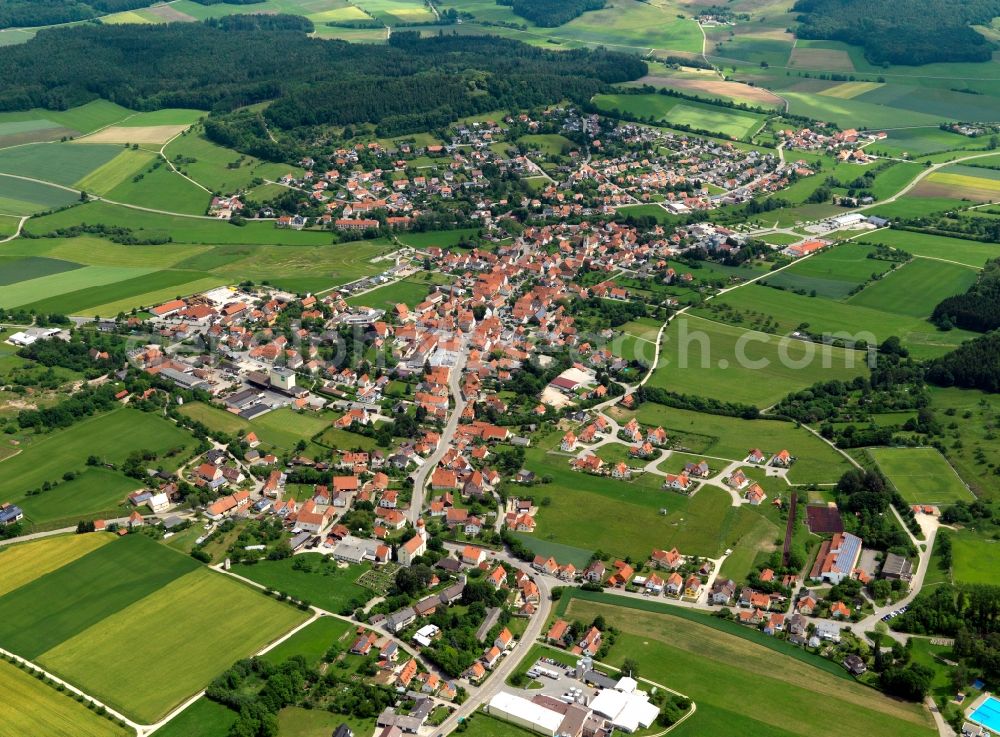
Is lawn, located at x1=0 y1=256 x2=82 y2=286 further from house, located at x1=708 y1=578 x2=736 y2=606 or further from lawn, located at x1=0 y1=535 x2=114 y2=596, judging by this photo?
house, located at x1=708 y1=578 x2=736 y2=606

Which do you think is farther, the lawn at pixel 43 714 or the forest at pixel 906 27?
the forest at pixel 906 27

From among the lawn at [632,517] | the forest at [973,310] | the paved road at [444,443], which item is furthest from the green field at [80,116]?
the forest at [973,310]

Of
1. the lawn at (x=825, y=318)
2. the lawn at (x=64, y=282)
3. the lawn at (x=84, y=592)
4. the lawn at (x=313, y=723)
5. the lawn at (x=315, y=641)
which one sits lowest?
the lawn at (x=313, y=723)

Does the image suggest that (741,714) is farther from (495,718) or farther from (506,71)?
(506,71)

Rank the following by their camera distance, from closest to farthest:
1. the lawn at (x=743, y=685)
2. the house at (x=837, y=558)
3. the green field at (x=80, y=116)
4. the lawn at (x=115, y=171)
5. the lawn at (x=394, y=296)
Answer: the lawn at (x=743, y=685)
the house at (x=837, y=558)
the lawn at (x=394, y=296)
the lawn at (x=115, y=171)
the green field at (x=80, y=116)

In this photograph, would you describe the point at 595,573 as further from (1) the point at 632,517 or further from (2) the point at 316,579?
(2) the point at 316,579

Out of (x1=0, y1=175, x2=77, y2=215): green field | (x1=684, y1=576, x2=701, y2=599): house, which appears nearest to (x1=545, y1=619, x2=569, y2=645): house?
(x1=684, y1=576, x2=701, y2=599): house

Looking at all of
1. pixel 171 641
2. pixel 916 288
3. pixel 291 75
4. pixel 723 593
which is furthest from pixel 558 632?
pixel 291 75

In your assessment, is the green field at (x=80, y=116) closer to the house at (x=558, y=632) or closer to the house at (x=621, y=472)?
the house at (x=621, y=472)
